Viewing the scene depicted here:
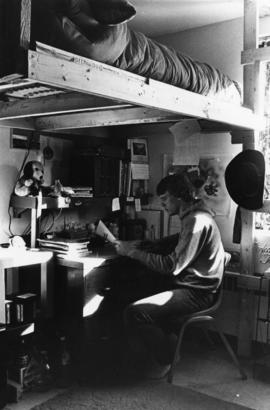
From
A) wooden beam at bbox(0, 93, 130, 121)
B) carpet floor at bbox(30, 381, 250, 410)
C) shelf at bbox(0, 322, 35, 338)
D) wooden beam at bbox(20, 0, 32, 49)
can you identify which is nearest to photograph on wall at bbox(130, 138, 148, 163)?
wooden beam at bbox(0, 93, 130, 121)

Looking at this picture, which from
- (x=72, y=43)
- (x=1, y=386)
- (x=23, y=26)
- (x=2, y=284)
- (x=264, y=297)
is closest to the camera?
(x=23, y=26)

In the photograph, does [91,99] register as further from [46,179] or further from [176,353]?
[176,353]

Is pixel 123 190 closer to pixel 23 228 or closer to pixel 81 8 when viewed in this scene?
pixel 23 228

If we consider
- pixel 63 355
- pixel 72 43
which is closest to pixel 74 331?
pixel 63 355

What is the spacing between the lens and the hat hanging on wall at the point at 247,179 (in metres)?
3.49

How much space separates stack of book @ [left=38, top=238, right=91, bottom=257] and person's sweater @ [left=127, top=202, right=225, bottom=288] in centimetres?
61

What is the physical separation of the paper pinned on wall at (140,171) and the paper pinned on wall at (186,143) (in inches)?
31.7

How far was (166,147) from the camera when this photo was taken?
4.49 m

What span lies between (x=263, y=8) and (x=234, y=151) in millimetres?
1205

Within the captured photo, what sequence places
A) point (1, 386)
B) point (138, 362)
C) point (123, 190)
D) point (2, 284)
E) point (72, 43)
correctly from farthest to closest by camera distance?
point (123, 190)
point (138, 362)
point (2, 284)
point (1, 386)
point (72, 43)

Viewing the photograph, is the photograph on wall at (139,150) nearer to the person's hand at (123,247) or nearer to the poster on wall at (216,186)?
the poster on wall at (216,186)

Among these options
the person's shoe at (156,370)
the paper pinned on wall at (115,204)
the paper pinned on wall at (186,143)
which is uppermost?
the paper pinned on wall at (186,143)

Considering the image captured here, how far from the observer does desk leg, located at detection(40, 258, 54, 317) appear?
360cm

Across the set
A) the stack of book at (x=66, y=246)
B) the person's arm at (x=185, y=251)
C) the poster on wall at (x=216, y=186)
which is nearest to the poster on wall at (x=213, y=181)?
the poster on wall at (x=216, y=186)
